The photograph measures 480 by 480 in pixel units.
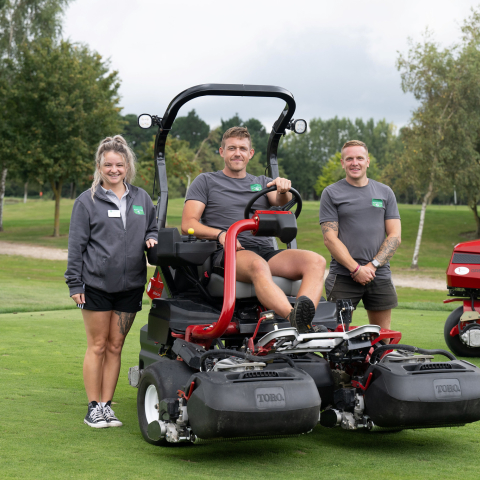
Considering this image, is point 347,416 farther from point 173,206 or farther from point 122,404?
A: point 173,206

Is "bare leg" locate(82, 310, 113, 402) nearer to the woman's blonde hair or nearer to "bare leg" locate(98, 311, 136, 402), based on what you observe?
"bare leg" locate(98, 311, 136, 402)

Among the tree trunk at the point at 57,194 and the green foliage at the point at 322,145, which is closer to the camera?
the tree trunk at the point at 57,194

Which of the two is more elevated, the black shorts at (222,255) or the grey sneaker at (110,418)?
the black shorts at (222,255)

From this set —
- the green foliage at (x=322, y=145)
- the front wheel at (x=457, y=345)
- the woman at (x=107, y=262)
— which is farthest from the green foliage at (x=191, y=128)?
the woman at (x=107, y=262)

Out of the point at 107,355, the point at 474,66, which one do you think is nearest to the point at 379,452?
the point at 107,355

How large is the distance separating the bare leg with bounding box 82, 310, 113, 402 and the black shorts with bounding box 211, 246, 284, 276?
2.48 ft

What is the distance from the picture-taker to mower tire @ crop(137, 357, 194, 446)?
3.50 meters

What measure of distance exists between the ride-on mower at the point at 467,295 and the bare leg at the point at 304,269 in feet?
10.3

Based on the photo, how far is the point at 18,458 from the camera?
3.27 meters

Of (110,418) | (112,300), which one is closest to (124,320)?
(112,300)

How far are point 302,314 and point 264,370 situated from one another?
37 cm

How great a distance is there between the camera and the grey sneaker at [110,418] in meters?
4.07

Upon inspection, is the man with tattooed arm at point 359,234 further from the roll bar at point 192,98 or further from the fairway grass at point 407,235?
the fairway grass at point 407,235

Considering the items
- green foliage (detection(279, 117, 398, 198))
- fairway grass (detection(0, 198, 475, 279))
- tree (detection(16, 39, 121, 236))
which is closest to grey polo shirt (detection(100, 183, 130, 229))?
fairway grass (detection(0, 198, 475, 279))
